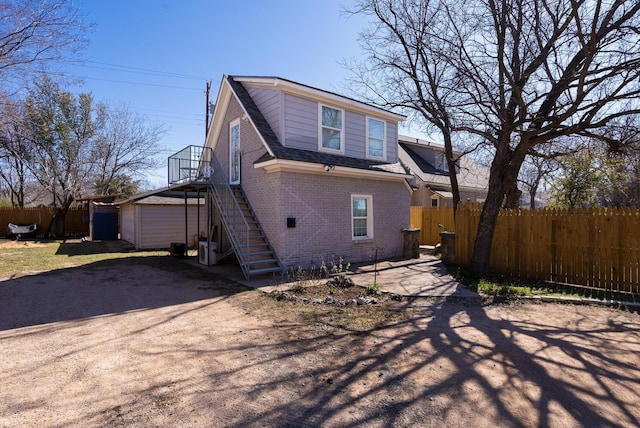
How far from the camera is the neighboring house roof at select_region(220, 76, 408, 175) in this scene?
32.0 feet

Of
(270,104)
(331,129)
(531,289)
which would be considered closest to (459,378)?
(531,289)

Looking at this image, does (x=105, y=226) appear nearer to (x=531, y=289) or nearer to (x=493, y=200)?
(x=493, y=200)

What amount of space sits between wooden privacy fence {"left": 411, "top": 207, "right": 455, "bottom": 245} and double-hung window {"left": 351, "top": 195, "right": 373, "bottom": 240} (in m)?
6.61

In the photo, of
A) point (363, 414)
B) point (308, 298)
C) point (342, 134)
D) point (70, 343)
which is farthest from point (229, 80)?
point (363, 414)

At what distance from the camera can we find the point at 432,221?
17.9m

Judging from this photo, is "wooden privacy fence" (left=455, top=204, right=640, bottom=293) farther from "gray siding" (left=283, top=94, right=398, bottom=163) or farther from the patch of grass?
"gray siding" (left=283, top=94, right=398, bottom=163)

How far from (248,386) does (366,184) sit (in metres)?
9.20

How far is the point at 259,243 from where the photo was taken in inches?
406

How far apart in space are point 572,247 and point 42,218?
30728 mm

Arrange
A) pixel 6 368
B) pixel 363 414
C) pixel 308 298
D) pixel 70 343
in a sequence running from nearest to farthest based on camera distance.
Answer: pixel 363 414
pixel 6 368
pixel 70 343
pixel 308 298

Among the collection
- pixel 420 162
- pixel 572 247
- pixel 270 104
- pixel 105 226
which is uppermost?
pixel 420 162

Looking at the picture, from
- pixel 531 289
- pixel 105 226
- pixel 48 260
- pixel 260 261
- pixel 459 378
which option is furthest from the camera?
pixel 105 226

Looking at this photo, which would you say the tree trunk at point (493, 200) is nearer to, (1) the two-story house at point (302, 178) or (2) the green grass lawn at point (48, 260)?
(1) the two-story house at point (302, 178)

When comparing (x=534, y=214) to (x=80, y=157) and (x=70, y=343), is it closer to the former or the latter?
(x=70, y=343)
